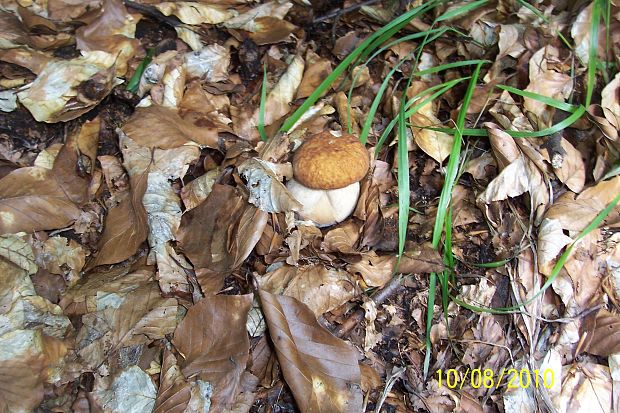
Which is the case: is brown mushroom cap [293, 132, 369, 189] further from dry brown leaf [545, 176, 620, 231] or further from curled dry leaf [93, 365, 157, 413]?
curled dry leaf [93, 365, 157, 413]

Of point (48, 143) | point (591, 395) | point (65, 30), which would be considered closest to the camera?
point (591, 395)

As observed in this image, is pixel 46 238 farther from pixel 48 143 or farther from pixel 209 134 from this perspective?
pixel 209 134

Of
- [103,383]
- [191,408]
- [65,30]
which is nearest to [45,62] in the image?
[65,30]

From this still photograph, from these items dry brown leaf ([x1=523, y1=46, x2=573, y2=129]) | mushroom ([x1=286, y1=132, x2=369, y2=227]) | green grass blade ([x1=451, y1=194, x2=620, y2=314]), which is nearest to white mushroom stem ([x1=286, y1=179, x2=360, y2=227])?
mushroom ([x1=286, y1=132, x2=369, y2=227])

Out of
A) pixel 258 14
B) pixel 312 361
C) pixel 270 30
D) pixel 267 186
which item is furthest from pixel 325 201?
pixel 258 14

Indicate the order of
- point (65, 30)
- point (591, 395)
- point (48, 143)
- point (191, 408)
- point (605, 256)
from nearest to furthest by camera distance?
1. point (191, 408)
2. point (591, 395)
3. point (605, 256)
4. point (48, 143)
5. point (65, 30)

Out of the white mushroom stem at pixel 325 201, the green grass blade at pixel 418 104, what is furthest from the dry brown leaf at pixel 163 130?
the green grass blade at pixel 418 104

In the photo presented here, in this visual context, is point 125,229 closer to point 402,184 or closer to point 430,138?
point 402,184

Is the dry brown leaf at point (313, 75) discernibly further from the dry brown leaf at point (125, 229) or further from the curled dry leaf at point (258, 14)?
the dry brown leaf at point (125, 229)
